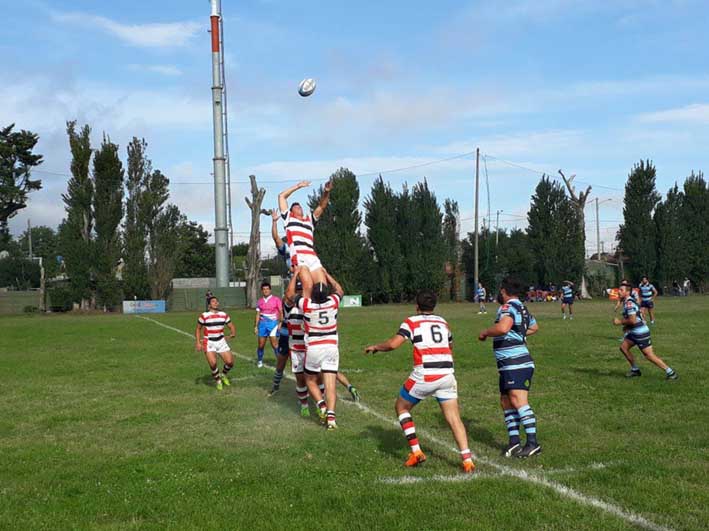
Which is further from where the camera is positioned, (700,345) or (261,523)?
(700,345)

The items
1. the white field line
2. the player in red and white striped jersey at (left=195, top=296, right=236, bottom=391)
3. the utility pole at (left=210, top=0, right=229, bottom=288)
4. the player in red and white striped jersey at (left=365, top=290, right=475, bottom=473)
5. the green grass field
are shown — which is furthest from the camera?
the utility pole at (left=210, top=0, right=229, bottom=288)

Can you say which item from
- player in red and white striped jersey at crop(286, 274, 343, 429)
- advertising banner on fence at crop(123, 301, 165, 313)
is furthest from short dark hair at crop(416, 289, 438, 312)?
advertising banner on fence at crop(123, 301, 165, 313)

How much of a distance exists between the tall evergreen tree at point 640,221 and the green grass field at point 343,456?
62824 mm

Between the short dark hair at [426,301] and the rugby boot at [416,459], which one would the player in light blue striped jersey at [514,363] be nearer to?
the short dark hair at [426,301]

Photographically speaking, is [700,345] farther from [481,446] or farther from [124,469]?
[124,469]

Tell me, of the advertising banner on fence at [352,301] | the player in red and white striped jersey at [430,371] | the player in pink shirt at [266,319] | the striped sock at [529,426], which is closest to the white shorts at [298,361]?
the player in red and white striped jersey at [430,371]

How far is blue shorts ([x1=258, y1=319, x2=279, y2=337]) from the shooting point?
16.9 m

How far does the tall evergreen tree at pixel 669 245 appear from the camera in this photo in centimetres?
7356

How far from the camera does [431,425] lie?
30.7ft

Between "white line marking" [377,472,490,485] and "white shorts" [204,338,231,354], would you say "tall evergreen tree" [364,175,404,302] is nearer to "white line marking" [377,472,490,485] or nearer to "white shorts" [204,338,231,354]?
"white shorts" [204,338,231,354]

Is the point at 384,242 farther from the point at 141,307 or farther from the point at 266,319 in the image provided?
the point at 266,319

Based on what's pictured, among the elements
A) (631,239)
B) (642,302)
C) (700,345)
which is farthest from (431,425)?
(631,239)

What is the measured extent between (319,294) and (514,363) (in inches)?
117

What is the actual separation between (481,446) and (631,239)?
7172 cm
